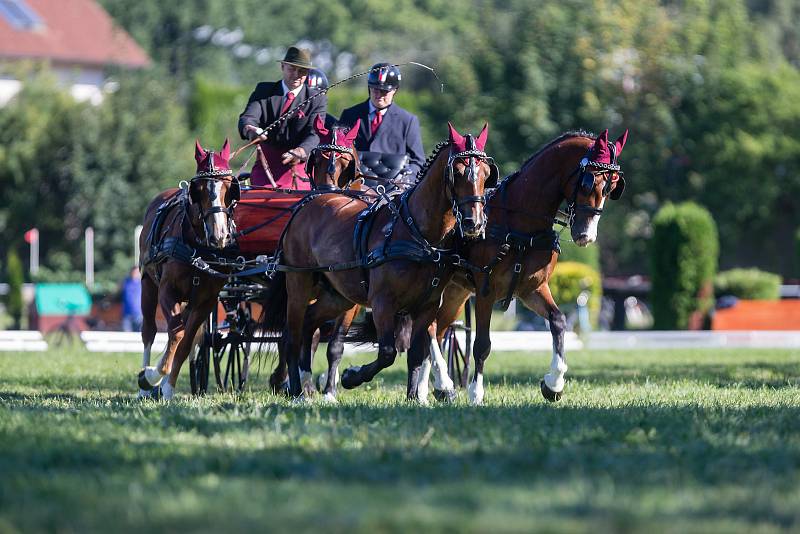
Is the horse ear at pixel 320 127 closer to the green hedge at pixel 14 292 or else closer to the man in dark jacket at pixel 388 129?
the man in dark jacket at pixel 388 129

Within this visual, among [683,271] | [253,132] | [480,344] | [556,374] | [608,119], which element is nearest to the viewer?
[480,344]

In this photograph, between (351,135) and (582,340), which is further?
(582,340)

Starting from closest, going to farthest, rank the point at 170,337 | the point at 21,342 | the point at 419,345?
the point at 419,345
the point at 170,337
the point at 21,342

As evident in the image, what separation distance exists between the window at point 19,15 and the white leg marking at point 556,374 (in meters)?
44.3

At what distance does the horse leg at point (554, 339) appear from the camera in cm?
1041

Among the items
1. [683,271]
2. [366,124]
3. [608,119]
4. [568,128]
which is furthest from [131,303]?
[608,119]

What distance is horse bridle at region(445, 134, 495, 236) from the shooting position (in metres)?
9.27

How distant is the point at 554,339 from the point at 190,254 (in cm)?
301

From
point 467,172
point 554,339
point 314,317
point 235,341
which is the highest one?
point 467,172

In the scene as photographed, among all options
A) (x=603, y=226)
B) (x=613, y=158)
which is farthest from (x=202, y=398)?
(x=603, y=226)

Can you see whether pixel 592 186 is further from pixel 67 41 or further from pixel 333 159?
pixel 67 41

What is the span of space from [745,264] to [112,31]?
25450mm

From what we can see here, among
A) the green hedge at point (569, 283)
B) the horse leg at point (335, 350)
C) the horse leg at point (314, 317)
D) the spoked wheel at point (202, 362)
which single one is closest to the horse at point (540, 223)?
the horse leg at point (314, 317)

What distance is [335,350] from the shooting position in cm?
1106
